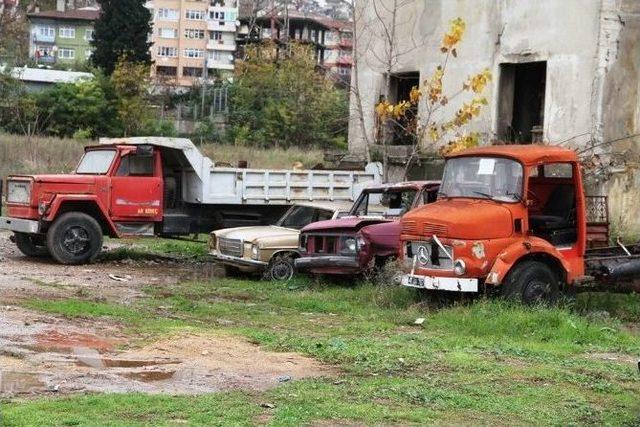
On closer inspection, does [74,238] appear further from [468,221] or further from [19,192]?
[468,221]

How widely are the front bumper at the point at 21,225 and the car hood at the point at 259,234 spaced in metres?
3.44

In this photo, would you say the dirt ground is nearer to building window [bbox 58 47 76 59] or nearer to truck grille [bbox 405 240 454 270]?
truck grille [bbox 405 240 454 270]

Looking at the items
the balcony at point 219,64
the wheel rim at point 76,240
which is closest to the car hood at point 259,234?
the wheel rim at point 76,240

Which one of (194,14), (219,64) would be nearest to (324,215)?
(219,64)

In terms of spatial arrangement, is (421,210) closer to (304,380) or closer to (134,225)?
(304,380)

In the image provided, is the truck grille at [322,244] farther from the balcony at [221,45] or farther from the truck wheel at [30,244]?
the balcony at [221,45]

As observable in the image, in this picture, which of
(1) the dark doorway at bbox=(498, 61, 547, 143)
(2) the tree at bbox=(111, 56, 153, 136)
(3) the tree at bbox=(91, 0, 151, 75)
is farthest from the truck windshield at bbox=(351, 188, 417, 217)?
(3) the tree at bbox=(91, 0, 151, 75)

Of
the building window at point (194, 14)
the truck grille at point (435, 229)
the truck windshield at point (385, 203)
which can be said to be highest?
the building window at point (194, 14)

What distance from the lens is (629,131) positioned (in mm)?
20156

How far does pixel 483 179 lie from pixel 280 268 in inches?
181

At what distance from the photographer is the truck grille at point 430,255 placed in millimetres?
13047

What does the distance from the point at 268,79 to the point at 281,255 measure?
41.5m

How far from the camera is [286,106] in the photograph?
5562 centimetres

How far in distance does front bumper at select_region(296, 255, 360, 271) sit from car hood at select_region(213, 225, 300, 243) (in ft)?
4.05
